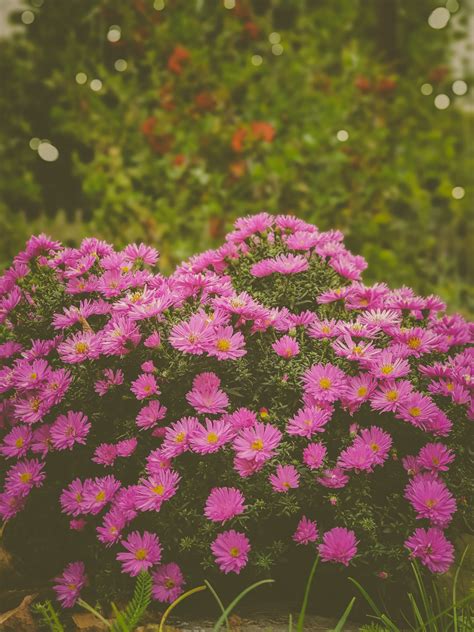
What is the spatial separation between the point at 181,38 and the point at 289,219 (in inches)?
105

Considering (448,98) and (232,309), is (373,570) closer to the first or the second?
(232,309)

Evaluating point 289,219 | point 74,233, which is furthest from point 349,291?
point 74,233

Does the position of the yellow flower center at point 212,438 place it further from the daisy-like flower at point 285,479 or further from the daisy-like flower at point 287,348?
the daisy-like flower at point 287,348

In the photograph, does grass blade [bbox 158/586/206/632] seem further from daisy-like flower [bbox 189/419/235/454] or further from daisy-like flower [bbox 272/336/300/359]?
daisy-like flower [bbox 272/336/300/359]

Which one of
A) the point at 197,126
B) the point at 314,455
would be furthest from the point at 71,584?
the point at 197,126

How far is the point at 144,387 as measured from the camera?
5.63ft

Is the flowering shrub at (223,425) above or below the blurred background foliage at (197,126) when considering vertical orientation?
below

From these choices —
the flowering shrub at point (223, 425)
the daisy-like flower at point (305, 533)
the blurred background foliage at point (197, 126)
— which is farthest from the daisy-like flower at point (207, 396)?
the blurred background foliage at point (197, 126)

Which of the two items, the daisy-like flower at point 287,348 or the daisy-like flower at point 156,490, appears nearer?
the daisy-like flower at point 156,490

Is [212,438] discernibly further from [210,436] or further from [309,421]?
[309,421]

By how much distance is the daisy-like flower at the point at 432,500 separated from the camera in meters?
1.60

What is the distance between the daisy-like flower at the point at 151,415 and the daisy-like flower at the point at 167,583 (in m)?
0.33

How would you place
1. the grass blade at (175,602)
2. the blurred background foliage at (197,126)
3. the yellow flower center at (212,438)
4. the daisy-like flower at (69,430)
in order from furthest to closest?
the blurred background foliage at (197,126)
the daisy-like flower at (69,430)
the yellow flower center at (212,438)
the grass blade at (175,602)

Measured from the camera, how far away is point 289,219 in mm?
2230
